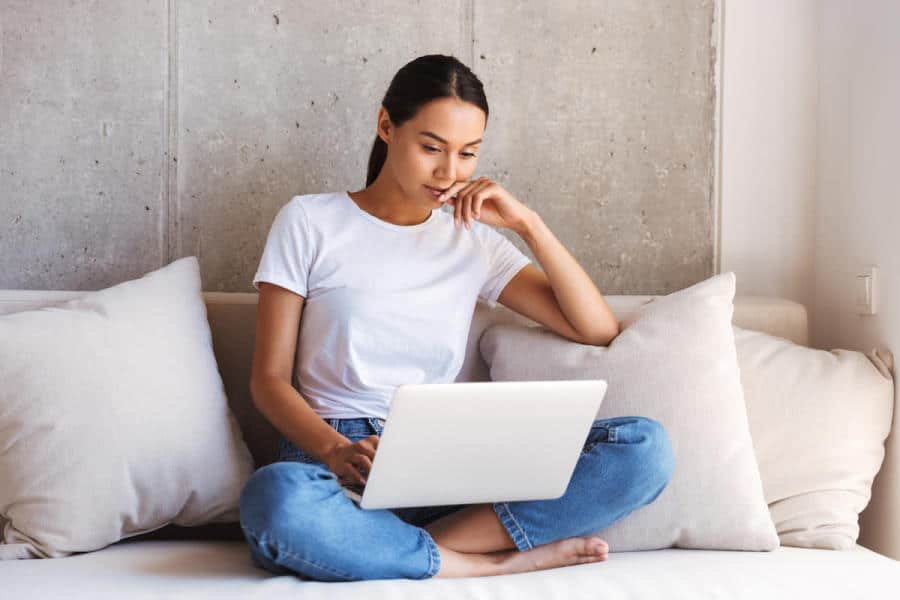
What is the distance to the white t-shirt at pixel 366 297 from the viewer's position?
191 cm

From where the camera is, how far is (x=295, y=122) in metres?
2.39

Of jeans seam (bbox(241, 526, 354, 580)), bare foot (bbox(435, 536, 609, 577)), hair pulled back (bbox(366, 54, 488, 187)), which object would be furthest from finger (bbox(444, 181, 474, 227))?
jeans seam (bbox(241, 526, 354, 580))

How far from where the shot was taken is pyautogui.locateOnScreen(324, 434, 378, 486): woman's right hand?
1.60 metres

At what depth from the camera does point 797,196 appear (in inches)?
101

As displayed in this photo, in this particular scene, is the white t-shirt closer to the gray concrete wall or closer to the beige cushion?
the gray concrete wall

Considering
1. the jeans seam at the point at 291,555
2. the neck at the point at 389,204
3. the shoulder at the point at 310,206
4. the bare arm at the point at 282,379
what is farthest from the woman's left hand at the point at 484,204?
the jeans seam at the point at 291,555

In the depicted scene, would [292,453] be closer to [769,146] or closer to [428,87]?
[428,87]

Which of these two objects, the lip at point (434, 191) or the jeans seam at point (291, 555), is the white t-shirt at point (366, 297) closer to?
the lip at point (434, 191)

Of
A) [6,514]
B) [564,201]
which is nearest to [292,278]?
[6,514]

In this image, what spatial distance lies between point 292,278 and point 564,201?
2.81 feet

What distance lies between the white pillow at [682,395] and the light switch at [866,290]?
0.40 meters

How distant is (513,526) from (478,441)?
0.31m

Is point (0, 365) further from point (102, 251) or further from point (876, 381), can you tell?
point (876, 381)

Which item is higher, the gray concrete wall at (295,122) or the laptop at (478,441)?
the gray concrete wall at (295,122)
